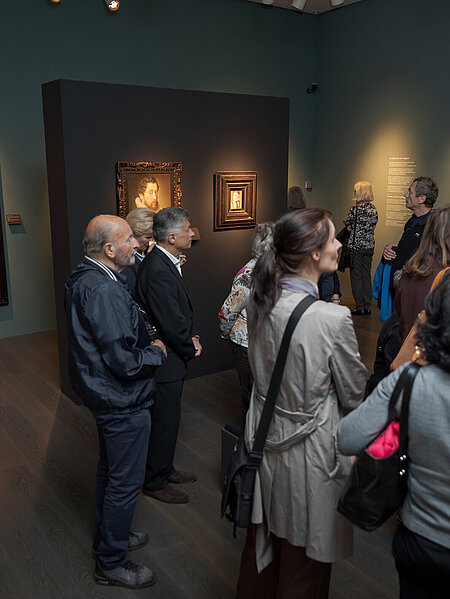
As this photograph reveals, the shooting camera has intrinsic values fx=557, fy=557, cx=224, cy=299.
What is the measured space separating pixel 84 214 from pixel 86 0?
381 centimetres

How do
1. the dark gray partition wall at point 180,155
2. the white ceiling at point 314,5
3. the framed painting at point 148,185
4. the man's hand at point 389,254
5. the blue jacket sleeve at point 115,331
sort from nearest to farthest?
1. the blue jacket sleeve at point 115,331
2. the dark gray partition wall at point 180,155
3. the framed painting at point 148,185
4. the man's hand at point 389,254
5. the white ceiling at point 314,5

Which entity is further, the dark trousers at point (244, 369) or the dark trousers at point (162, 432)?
the dark trousers at point (244, 369)

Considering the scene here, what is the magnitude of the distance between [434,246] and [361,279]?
17.2 feet

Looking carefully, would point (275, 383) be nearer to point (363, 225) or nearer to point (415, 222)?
point (415, 222)

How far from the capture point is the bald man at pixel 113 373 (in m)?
2.52

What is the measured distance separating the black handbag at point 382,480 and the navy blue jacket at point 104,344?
128 cm

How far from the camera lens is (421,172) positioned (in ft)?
25.8

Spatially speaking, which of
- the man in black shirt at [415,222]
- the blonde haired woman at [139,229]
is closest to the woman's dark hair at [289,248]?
the blonde haired woman at [139,229]

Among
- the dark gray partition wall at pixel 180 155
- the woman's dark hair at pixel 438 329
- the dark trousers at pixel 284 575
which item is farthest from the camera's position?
the dark gray partition wall at pixel 180 155

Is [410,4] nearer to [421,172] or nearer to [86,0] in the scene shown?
[421,172]

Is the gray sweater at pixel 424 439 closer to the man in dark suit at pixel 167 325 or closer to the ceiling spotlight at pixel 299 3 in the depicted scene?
the man in dark suit at pixel 167 325

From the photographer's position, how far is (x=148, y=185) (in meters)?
5.05

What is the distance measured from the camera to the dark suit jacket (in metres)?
3.30

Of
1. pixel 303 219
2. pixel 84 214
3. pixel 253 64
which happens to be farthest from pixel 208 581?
pixel 253 64
